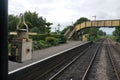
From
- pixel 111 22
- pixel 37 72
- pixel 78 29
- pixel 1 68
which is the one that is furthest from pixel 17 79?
pixel 78 29

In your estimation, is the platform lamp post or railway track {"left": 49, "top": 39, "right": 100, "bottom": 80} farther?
railway track {"left": 49, "top": 39, "right": 100, "bottom": 80}

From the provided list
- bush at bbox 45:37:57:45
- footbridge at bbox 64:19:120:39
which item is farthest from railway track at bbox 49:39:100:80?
footbridge at bbox 64:19:120:39

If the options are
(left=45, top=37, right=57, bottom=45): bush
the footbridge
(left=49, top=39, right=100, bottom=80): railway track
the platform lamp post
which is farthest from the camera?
the footbridge

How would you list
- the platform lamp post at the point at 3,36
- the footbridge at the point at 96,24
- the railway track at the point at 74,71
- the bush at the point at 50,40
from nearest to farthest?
the platform lamp post at the point at 3,36 → the railway track at the point at 74,71 → the bush at the point at 50,40 → the footbridge at the point at 96,24

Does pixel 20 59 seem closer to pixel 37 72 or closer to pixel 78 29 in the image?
pixel 37 72

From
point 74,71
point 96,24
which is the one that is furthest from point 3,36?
point 96,24

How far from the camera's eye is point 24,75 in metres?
10.2

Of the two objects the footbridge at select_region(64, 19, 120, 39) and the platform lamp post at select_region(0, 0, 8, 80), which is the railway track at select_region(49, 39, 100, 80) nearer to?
the platform lamp post at select_region(0, 0, 8, 80)

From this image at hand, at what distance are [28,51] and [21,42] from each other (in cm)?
19

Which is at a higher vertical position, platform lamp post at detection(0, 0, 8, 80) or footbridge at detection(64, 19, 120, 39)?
footbridge at detection(64, 19, 120, 39)

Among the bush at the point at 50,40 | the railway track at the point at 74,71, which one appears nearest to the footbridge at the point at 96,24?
the bush at the point at 50,40

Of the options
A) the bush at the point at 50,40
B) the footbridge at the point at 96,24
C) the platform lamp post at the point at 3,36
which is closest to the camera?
the platform lamp post at the point at 3,36

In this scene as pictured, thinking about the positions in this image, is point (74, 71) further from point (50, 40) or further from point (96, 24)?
point (96, 24)

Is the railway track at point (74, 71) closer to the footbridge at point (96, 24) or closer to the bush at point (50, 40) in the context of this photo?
the bush at point (50, 40)
